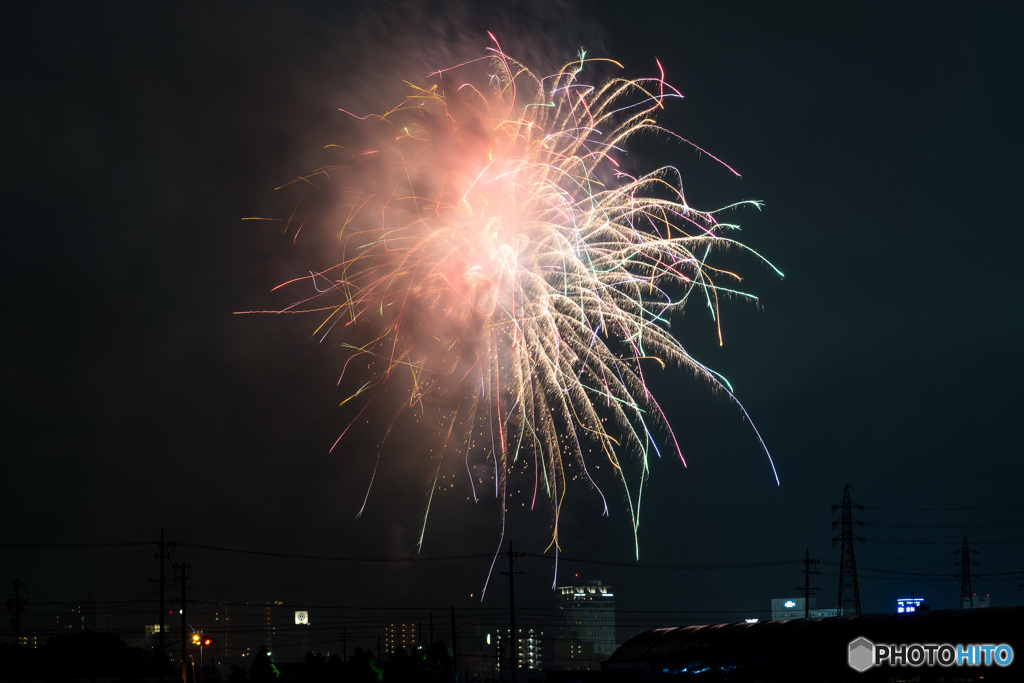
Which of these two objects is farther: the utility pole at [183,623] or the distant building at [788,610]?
the distant building at [788,610]

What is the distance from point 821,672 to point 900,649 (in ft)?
10.8

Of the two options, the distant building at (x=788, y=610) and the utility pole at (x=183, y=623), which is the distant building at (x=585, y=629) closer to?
the distant building at (x=788, y=610)

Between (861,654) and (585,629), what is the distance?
541 feet

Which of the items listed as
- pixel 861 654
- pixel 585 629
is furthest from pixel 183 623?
pixel 585 629

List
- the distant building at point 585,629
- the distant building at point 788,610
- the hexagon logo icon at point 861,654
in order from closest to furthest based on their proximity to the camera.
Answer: the hexagon logo icon at point 861,654 → the distant building at point 788,610 → the distant building at point 585,629

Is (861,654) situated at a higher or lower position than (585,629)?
higher

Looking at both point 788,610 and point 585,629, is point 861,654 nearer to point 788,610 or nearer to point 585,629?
point 788,610

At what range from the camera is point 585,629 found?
193 m

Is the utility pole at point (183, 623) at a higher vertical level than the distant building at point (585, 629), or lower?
higher

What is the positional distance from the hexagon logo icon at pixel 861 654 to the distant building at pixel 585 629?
136 meters

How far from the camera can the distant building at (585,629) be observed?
17525cm

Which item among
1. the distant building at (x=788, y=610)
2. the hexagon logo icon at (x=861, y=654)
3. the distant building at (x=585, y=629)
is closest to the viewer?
the hexagon logo icon at (x=861, y=654)

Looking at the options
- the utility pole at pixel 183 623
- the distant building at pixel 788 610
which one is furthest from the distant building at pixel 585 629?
the utility pole at pixel 183 623

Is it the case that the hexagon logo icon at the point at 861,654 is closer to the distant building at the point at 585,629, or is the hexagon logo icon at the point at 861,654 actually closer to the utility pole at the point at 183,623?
the utility pole at the point at 183,623
